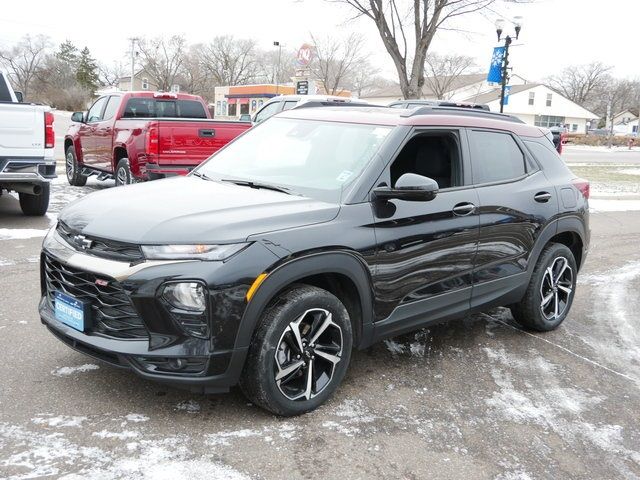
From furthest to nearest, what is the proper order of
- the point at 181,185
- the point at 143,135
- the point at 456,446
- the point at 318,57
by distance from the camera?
the point at 318,57 < the point at 143,135 < the point at 181,185 < the point at 456,446

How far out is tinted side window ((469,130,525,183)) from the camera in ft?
15.0

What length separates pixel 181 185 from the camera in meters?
4.16

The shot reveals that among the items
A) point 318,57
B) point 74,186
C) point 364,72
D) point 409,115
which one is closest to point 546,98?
point 364,72

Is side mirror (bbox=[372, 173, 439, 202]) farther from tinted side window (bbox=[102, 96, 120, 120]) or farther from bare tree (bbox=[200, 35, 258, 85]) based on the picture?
bare tree (bbox=[200, 35, 258, 85])

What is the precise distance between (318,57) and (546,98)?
3120 cm

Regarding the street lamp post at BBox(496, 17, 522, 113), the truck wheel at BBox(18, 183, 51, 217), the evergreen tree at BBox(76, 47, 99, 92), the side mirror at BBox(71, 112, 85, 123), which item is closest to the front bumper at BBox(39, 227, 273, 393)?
the truck wheel at BBox(18, 183, 51, 217)

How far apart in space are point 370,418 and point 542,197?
7.95ft

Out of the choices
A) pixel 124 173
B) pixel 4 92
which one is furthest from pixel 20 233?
pixel 124 173

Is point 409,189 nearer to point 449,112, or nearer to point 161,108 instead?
point 449,112

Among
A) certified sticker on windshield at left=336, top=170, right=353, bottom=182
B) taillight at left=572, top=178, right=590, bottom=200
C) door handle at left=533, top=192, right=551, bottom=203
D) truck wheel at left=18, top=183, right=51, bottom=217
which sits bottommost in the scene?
truck wheel at left=18, top=183, right=51, bottom=217

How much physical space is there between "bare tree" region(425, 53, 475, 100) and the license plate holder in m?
68.3

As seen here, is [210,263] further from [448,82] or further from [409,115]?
[448,82]

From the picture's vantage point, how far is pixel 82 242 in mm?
3365

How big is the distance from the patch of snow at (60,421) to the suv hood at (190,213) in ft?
3.20
